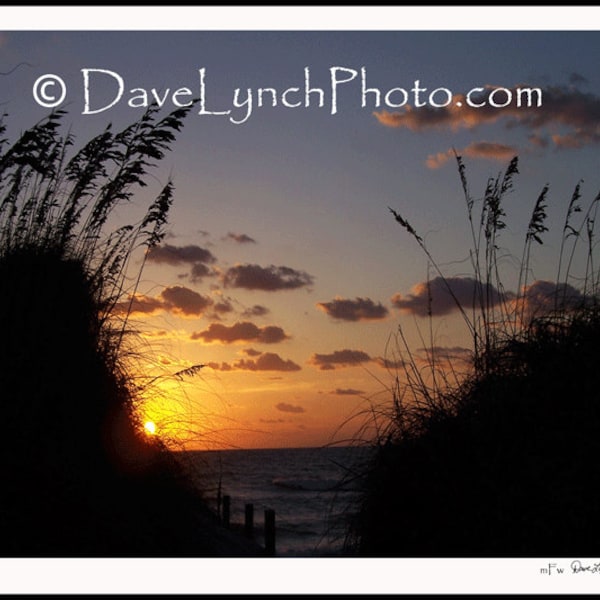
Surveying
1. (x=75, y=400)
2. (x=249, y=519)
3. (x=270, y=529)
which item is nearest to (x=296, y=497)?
(x=249, y=519)

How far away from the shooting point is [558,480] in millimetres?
3400

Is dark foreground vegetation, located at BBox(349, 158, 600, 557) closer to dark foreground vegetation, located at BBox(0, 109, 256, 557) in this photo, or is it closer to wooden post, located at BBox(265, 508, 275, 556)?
dark foreground vegetation, located at BBox(0, 109, 256, 557)

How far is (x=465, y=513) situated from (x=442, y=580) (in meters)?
0.43

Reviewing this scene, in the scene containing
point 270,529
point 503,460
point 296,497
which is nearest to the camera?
point 503,460

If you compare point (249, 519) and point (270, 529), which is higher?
point (249, 519)

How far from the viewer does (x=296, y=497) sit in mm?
42312

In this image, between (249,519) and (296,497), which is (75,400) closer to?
(249,519)

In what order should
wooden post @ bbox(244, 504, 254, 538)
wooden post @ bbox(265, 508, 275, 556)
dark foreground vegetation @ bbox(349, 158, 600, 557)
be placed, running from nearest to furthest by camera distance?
1. dark foreground vegetation @ bbox(349, 158, 600, 557)
2. wooden post @ bbox(265, 508, 275, 556)
3. wooden post @ bbox(244, 504, 254, 538)

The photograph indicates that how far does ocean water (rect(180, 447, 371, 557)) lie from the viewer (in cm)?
423

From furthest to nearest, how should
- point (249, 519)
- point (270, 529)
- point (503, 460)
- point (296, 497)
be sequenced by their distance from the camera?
1. point (296, 497)
2. point (249, 519)
3. point (270, 529)
4. point (503, 460)

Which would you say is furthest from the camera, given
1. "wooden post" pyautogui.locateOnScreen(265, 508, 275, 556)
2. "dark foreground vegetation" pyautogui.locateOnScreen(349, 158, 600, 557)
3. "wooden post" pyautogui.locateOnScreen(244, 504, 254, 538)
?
"wooden post" pyautogui.locateOnScreen(244, 504, 254, 538)

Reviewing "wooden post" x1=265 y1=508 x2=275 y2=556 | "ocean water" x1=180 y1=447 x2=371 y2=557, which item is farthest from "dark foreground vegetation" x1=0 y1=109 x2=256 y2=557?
"wooden post" x1=265 y1=508 x2=275 y2=556
